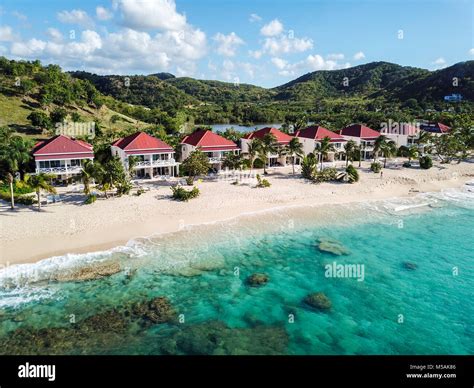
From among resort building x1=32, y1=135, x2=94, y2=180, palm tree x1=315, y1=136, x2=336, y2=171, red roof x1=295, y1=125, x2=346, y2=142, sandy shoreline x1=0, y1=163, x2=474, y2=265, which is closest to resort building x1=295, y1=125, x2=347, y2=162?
red roof x1=295, y1=125, x2=346, y2=142

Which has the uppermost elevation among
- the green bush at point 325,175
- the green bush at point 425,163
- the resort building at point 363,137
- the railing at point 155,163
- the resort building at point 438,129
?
the resort building at point 438,129

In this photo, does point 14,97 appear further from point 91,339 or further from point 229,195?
point 91,339

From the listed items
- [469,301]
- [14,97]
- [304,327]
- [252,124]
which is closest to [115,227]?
[304,327]

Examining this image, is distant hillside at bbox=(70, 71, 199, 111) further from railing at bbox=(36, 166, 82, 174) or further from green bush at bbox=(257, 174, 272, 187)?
green bush at bbox=(257, 174, 272, 187)

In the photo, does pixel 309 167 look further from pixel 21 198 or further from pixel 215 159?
pixel 21 198

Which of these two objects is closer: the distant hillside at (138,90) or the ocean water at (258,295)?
the ocean water at (258,295)

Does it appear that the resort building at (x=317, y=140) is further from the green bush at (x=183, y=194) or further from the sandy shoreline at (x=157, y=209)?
the green bush at (x=183, y=194)

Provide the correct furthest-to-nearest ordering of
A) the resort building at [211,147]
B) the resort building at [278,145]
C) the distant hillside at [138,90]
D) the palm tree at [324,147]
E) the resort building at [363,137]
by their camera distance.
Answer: the distant hillside at [138,90], the resort building at [363,137], the resort building at [278,145], the palm tree at [324,147], the resort building at [211,147]

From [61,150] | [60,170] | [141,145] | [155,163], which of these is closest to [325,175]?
[155,163]

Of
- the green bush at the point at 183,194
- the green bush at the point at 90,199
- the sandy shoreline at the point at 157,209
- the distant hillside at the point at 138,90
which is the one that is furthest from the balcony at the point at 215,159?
the distant hillside at the point at 138,90
